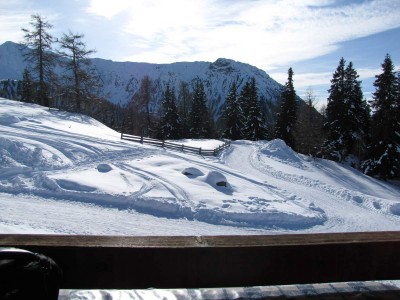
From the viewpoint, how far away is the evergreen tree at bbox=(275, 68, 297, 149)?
155ft

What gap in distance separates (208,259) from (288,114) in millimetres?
46966

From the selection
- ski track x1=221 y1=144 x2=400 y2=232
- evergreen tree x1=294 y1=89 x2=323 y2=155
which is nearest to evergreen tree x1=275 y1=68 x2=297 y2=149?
evergreen tree x1=294 y1=89 x2=323 y2=155

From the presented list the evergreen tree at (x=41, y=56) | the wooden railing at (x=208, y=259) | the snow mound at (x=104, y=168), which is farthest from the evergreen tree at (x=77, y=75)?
the wooden railing at (x=208, y=259)

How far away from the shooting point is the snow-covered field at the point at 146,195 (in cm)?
1405

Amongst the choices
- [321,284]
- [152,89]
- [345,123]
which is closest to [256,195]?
[321,284]

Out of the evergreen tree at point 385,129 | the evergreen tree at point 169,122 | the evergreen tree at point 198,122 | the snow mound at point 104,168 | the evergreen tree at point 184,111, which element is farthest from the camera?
the evergreen tree at point 184,111

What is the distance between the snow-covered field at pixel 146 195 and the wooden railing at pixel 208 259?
9.32 metres

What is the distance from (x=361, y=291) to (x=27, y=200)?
1547 centimetres

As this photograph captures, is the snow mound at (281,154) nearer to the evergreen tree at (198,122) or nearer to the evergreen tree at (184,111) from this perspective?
the evergreen tree at (198,122)

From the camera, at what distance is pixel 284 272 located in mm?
2154

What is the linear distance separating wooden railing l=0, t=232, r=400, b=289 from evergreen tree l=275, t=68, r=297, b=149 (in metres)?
46.2

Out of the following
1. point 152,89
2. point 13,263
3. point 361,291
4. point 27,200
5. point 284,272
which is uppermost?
point 152,89

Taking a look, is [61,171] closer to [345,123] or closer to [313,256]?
[313,256]

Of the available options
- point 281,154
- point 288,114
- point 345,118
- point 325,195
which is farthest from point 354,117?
point 325,195
